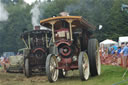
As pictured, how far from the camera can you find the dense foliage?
1109 inches

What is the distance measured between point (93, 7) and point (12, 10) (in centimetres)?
1286

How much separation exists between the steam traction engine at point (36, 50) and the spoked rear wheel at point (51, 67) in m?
2.30

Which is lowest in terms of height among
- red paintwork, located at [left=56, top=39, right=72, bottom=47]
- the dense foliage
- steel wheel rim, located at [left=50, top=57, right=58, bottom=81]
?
steel wheel rim, located at [left=50, top=57, right=58, bottom=81]

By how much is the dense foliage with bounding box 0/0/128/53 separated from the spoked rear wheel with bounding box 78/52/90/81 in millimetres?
16461

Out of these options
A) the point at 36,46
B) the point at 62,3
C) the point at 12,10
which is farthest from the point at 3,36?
the point at 36,46

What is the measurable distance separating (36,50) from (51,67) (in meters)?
2.80

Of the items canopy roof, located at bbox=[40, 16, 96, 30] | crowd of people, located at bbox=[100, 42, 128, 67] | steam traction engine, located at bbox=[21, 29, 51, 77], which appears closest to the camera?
canopy roof, located at bbox=[40, 16, 96, 30]

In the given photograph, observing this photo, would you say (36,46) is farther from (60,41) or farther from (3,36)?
(3,36)

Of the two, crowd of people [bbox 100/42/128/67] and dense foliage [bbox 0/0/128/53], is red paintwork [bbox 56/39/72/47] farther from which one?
dense foliage [bbox 0/0/128/53]

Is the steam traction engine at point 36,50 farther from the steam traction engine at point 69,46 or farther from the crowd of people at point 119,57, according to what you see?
the crowd of people at point 119,57

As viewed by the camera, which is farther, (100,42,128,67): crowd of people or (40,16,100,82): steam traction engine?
(100,42,128,67): crowd of people

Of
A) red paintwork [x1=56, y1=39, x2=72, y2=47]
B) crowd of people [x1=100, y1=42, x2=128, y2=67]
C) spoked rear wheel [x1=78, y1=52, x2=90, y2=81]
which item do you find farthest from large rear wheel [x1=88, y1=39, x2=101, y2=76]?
crowd of people [x1=100, y1=42, x2=128, y2=67]

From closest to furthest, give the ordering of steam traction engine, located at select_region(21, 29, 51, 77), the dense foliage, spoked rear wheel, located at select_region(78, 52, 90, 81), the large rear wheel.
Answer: spoked rear wheel, located at select_region(78, 52, 90, 81) < the large rear wheel < steam traction engine, located at select_region(21, 29, 51, 77) < the dense foliage

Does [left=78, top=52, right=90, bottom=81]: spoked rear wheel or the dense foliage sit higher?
the dense foliage
